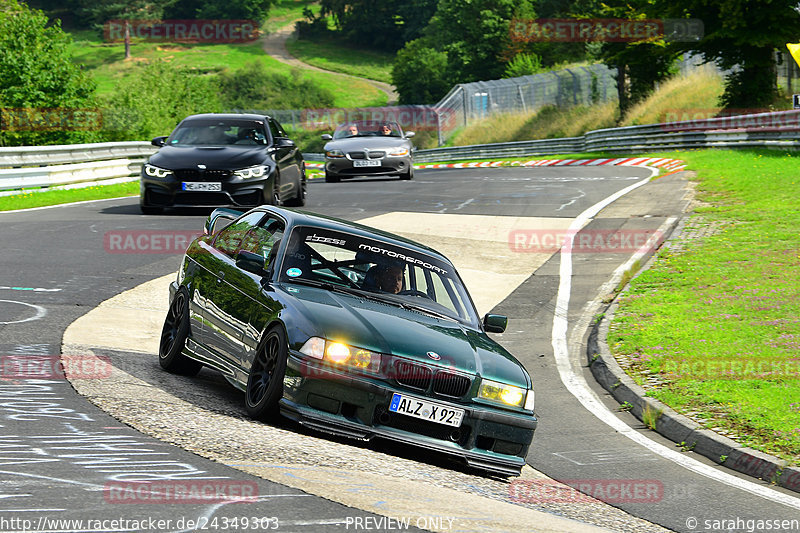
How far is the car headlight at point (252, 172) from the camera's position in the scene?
17859mm

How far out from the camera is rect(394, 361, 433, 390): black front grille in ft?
22.5

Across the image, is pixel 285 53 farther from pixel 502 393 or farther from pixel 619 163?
pixel 502 393

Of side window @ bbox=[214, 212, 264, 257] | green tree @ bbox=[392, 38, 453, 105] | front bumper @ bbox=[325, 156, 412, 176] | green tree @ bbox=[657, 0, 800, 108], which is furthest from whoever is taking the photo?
green tree @ bbox=[392, 38, 453, 105]

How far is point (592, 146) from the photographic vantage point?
4519 cm

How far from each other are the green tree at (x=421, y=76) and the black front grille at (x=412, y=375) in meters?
99.2

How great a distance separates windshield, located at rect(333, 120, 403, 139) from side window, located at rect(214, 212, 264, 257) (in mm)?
19866

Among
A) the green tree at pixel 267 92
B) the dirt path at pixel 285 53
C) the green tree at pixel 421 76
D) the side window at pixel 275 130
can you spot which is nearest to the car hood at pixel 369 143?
the side window at pixel 275 130

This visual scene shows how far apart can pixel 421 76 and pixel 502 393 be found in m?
104

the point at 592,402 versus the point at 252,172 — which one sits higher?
the point at 252,172

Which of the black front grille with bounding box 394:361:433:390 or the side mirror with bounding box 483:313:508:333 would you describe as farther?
the side mirror with bounding box 483:313:508:333

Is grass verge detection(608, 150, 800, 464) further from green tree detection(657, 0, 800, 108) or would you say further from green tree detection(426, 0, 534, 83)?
green tree detection(426, 0, 534, 83)

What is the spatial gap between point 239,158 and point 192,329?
966cm

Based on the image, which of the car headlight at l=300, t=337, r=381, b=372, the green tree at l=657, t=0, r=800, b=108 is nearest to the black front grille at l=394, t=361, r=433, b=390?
the car headlight at l=300, t=337, r=381, b=372

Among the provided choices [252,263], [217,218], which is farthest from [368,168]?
[252,263]
